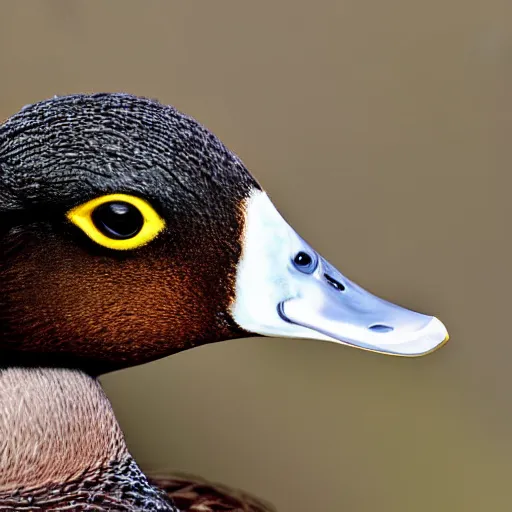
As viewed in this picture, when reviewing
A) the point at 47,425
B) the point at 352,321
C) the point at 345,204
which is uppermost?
the point at 345,204

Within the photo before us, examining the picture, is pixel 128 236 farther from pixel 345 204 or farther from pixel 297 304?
pixel 345 204

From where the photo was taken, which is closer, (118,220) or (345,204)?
(118,220)

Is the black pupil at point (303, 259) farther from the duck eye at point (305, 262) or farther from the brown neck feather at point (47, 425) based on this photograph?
the brown neck feather at point (47, 425)

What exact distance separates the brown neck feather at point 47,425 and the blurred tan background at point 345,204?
612mm

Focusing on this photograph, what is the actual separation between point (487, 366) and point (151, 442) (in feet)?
1.81

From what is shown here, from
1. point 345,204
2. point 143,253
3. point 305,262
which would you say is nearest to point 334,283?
point 305,262

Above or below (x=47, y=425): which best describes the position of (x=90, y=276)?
above

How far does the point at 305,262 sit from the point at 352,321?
50 mm

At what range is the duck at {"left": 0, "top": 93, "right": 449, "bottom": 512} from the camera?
411mm

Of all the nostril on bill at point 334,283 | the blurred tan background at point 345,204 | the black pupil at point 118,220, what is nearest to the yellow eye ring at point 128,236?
the black pupil at point 118,220

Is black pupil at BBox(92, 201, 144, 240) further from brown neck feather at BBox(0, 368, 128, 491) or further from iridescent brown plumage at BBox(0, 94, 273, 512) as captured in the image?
brown neck feather at BBox(0, 368, 128, 491)

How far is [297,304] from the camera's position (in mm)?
457

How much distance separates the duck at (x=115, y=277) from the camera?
0.41 metres

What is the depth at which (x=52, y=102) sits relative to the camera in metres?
0.43
